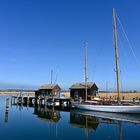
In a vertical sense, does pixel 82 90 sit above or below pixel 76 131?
above

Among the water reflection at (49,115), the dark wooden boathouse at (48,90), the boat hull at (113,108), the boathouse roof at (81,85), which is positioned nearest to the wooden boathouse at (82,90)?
the boathouse roof at (81,85)

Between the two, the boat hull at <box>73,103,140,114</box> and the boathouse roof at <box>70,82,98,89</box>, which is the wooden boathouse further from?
the boat hull at <box>73,103,140,114</box>

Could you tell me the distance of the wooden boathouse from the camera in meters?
68.4

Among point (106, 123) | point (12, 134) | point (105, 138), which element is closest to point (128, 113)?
point (106, 123)

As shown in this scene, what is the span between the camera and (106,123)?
38.5m

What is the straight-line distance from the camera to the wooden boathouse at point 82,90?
68438 mm

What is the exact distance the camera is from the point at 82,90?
69.2m

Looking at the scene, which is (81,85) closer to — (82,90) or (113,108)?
(82,90)

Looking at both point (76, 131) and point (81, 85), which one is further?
point (81, 85)

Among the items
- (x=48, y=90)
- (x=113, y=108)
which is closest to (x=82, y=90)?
(x=48, y=90)

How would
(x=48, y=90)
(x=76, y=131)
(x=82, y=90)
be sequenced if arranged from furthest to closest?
1. (x=48, y=90)
2. (x=82, y=90)
3. (x=76, y=131)

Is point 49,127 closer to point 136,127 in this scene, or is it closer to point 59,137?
point 59,137

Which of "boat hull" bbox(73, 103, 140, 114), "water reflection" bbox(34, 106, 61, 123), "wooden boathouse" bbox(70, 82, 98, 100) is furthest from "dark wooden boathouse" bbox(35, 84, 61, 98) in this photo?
"water reflection" bbox(34, 106, 61, 123)

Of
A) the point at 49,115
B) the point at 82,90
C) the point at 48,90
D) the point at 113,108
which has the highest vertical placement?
the point at 48,90
